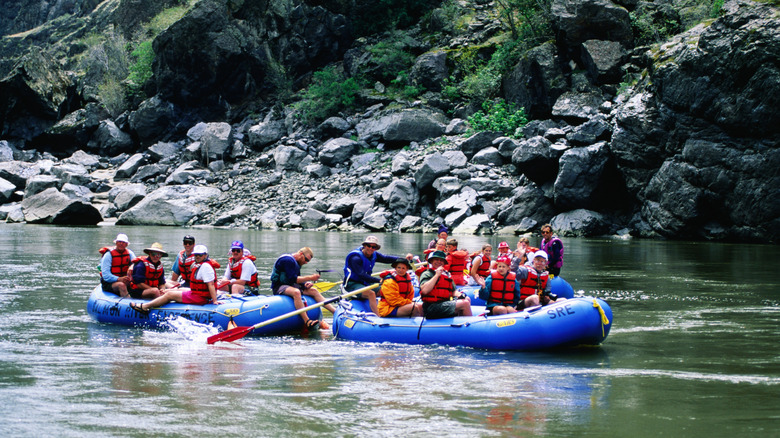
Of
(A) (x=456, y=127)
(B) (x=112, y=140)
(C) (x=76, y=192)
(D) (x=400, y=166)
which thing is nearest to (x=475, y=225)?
(D) (x=400, y=166)

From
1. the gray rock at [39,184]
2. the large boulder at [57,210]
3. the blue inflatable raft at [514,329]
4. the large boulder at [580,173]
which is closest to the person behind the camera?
the blue inflatable raft at [514,329]

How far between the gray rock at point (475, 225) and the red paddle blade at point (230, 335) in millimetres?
19137

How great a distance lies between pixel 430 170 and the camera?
30.3 m

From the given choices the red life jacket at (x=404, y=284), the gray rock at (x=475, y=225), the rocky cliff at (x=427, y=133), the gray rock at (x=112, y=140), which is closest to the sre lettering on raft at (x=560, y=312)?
the red life jacket at (x=404, y=284)

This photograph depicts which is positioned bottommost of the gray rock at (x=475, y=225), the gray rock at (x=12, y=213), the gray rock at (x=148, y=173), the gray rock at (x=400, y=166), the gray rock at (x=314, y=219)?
the gray rock at (x=475, y=225)

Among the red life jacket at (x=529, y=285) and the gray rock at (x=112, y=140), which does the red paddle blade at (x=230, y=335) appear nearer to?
the red life jacket at (x=529, y=285)

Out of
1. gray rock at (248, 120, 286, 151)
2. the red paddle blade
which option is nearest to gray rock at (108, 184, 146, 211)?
gray rock at (248, 120, 286, 151)

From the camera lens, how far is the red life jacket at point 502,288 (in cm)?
881

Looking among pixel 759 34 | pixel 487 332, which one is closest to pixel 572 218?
pixel 759 34

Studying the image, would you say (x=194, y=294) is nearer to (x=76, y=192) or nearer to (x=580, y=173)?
(x=580, y=173)

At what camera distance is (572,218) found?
27.7 m

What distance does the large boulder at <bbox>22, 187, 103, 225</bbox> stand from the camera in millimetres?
33875

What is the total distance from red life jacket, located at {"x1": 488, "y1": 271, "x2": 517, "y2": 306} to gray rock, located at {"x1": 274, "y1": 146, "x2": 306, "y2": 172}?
3095 centimetres

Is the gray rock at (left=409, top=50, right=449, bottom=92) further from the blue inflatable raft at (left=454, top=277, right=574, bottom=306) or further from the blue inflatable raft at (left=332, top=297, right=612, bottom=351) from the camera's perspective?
the blue inflatable raft at (left=332, top=297, right=612, bottom=351)
